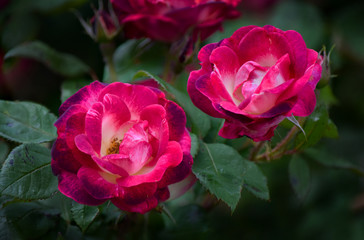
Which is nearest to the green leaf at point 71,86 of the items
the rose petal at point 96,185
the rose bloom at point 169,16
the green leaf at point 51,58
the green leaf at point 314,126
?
the green leaf at point 51,58

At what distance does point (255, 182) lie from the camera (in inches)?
22.9

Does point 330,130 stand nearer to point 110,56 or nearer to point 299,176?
point 299,176

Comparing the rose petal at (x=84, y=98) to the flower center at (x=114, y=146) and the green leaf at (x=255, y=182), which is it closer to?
the flower center at (x=114, y=146)

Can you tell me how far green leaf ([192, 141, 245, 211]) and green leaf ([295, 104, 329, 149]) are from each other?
11cm

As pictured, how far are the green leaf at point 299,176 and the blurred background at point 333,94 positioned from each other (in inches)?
13.2

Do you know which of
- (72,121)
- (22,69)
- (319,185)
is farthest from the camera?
(319,185)

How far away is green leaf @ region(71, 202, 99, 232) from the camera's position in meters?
0.48

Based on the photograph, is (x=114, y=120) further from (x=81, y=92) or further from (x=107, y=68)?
(x=107, y=68)

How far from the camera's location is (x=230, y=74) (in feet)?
1.69

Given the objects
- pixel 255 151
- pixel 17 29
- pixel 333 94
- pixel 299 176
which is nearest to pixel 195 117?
pixel 255 151

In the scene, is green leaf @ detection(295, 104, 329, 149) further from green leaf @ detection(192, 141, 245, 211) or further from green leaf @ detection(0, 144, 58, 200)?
green leaf @ detection(0, 144, 58, 200)

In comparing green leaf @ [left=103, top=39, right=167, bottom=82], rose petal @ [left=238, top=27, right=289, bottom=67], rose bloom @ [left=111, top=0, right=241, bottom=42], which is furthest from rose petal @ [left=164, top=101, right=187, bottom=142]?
green leaf @ [left=103, top=39, right=167, bottom=82]

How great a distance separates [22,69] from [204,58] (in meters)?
0.70

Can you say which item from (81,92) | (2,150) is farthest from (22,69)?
(81,92)
